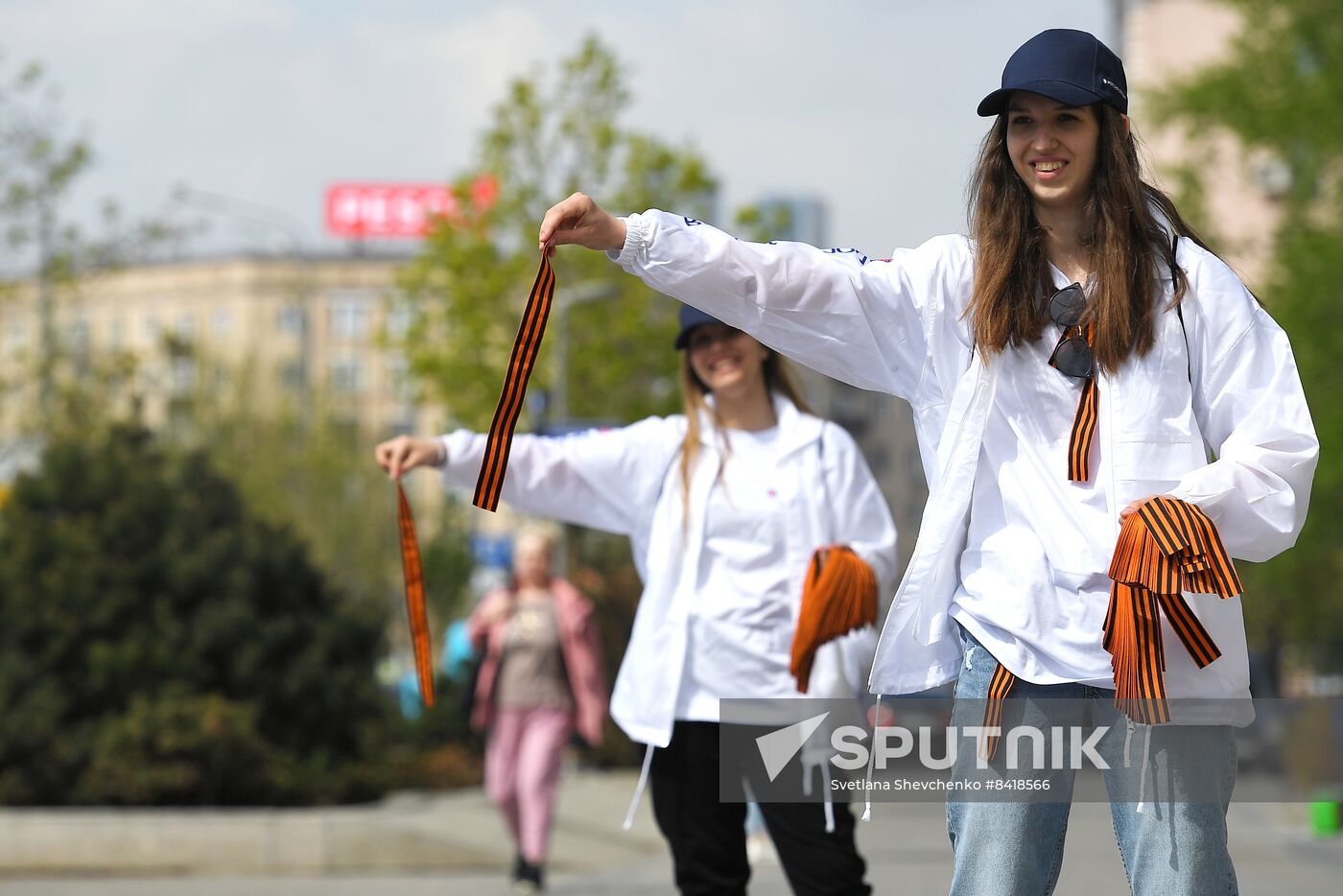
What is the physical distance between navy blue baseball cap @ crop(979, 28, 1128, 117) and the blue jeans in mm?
1033

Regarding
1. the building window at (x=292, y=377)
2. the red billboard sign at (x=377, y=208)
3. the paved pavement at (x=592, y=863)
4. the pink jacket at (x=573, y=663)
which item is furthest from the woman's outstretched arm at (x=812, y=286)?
the red billboard sign at (x=377, y=208)

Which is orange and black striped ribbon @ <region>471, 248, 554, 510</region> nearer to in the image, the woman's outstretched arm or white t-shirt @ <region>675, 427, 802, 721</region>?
the woman's outstretched arm

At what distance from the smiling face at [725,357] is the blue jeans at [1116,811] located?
82.7 inches

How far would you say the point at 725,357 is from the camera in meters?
5.70

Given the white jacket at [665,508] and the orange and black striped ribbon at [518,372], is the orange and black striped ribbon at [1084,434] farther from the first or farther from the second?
the white jacket at [665,508]

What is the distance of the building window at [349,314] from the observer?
10438 cm

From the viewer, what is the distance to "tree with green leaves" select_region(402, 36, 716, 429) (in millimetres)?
23547

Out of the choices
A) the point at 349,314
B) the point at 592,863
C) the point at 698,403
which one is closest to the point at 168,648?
the point at 592,863

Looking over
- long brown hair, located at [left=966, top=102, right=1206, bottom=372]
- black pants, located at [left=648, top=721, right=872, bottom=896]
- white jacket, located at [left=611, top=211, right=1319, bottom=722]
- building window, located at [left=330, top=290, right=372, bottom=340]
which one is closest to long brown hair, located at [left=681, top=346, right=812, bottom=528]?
black pants, located at [left=648, top=721, right=872, bottom=896]

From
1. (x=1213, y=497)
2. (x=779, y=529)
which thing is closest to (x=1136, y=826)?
(x=1213, y=497)

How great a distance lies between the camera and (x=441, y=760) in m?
14.1

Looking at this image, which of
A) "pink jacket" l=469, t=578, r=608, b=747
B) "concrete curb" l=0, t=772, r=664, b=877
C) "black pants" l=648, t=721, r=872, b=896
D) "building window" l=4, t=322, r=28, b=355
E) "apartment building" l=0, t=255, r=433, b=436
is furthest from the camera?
"apartment building" l=0, t=255, r=433, b=436

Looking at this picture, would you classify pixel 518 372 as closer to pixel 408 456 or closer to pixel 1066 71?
pixel 1066 71

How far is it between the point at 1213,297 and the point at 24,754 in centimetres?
802
